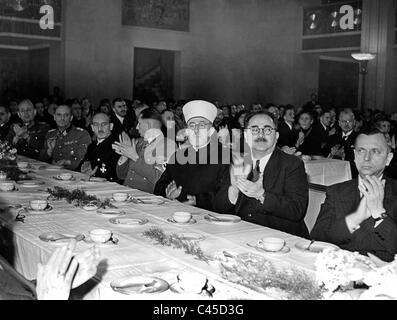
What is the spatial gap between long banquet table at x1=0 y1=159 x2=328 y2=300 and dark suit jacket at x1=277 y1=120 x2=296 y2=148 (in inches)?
220

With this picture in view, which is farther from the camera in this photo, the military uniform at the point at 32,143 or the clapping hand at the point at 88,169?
the military uniform at the point at 32,143

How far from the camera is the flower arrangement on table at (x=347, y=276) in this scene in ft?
6.07

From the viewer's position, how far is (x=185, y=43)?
1636cm

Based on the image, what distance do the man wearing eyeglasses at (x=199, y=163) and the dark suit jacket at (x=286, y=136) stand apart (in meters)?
4.81

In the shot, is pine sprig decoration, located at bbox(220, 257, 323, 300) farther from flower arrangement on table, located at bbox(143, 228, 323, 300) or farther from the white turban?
the white turban

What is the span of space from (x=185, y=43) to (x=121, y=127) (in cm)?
767

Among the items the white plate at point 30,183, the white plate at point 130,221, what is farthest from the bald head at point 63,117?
the white plate at point 130,221

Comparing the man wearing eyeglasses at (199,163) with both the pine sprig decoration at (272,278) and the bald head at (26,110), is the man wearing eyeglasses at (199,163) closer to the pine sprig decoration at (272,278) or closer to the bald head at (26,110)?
the pine sprig decoration at (272,278)

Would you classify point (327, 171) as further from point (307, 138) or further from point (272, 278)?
point (272, 278)

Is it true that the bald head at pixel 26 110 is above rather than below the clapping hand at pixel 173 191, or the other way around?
above

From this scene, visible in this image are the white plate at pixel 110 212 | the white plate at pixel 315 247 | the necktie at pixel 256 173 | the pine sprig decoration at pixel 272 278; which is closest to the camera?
the pine sprig decoration at pixel 272 278

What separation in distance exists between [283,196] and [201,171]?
3.34ft
